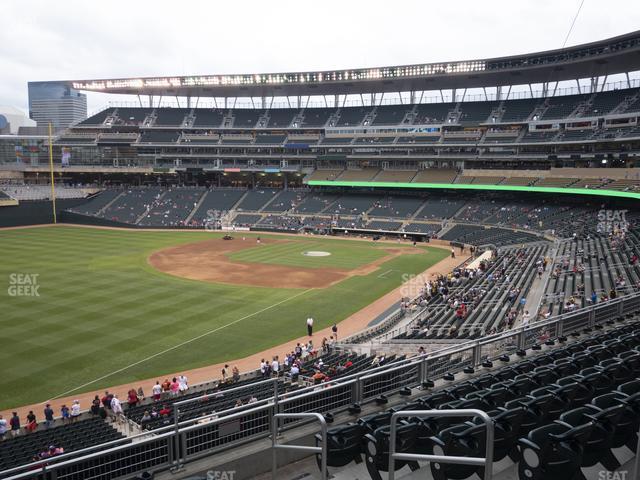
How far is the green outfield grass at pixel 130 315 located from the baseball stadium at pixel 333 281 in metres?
0.22

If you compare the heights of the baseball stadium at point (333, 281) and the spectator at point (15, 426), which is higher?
the baseball stadium at point (333, 281)

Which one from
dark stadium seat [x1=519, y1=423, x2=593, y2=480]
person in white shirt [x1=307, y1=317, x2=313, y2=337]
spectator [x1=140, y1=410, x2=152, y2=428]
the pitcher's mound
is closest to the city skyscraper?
the pitcher's mound

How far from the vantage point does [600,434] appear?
5668mm

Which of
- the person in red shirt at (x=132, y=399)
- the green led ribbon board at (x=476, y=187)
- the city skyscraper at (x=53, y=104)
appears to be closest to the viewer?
the person in red shirt at (x=132, y=399)

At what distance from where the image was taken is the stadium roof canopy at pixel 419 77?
2339 inches

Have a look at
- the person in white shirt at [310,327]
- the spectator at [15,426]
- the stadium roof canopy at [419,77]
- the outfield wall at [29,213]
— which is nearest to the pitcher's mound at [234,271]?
the person in white shirt at [310,327]

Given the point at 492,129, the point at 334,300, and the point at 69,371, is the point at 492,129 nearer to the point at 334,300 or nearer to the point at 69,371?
the point at 334,300

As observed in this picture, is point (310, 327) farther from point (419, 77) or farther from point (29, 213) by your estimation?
point (29, 213)

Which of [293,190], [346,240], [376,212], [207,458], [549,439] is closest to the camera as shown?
[549,439]

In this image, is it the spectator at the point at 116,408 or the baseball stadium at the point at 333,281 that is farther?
the spectator at the point at 116,408

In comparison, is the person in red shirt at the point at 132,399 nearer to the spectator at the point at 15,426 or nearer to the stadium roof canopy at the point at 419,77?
the spectator at the point at 15,426

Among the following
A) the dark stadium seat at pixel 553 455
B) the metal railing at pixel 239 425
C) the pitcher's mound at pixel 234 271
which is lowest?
the pitcher's mound at pixel 234 271

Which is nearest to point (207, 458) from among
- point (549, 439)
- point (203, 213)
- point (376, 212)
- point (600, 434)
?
point (549, 439)

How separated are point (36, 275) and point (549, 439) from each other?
4382 cm
